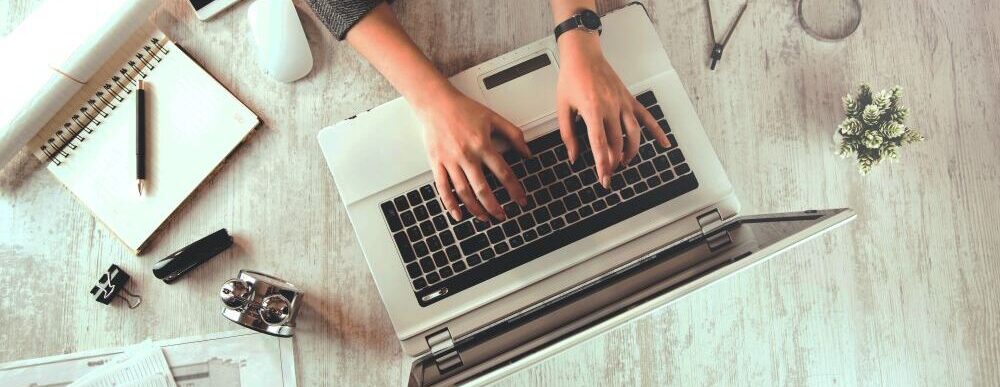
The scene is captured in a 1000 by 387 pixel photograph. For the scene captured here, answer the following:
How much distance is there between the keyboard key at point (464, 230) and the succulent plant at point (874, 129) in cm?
59

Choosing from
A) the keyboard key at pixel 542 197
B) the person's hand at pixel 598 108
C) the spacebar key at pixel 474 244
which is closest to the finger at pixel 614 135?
the person's hand at pixel 598 108

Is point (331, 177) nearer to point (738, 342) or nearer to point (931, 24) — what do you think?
point (738, 342)

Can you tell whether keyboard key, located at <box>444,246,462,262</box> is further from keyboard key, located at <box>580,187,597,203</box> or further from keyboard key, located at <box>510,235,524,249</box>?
keyboard key, located at <box>580,187,597,203</box>

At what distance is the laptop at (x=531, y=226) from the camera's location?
0.86 meters

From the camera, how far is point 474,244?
868 mm

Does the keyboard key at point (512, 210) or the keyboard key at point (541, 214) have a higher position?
the keyboard key at point (512, 210)

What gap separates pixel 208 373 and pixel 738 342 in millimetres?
832

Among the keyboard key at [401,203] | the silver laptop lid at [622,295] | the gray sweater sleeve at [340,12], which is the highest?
the gray sweater sleeve at [340,12]

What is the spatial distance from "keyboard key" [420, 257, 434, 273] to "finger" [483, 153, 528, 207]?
0.49ft

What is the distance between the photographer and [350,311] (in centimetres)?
95

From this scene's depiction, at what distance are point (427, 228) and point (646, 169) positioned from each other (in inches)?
13.1

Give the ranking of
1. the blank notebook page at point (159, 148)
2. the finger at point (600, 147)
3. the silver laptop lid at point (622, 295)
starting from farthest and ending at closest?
the blank notebook page at point (159, 148)
the finger at point (600, 147)
the silver laptop lid at point (622, 295)

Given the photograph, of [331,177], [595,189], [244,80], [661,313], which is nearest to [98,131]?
[244,80]

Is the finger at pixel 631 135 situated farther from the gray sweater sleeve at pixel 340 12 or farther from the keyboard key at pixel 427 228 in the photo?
the gray sweater sleeve at pixel 340 12
